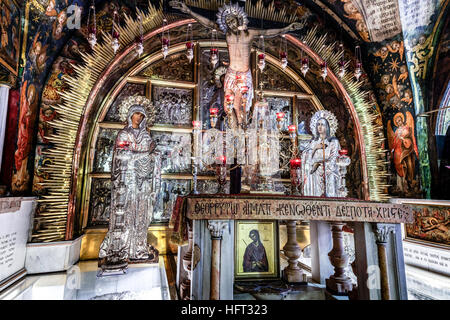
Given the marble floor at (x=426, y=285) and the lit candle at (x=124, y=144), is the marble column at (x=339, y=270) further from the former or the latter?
the lit candle at (x=124, y=144)

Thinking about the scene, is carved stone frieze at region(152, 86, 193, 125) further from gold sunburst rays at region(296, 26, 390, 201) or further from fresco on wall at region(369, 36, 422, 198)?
fresco on wall at region(369, 36, 422, 198)

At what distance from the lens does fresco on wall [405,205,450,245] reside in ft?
16.4

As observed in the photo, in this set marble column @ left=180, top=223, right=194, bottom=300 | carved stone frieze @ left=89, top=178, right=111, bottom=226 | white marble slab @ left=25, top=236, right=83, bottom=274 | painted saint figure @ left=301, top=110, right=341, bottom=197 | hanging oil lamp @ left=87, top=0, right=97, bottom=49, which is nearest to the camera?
marble column @ left=180, top=223, right=194, bottom=300

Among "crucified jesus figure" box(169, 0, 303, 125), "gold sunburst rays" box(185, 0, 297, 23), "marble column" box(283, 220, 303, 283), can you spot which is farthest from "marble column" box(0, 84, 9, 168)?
"marble column" box(283, 220, 303, 283)

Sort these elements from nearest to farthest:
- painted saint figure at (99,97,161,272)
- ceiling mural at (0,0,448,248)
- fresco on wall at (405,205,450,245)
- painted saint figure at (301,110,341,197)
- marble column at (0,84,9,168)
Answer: marble column at (0,84,9,168)
ceiling mural at (0,0,448,248)
painted saint figure at (99,97,161,272)
painted saint figure at (301,110,341,197)
fresco on wall at (405,205,450,245)

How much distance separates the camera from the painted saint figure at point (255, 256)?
3.57m

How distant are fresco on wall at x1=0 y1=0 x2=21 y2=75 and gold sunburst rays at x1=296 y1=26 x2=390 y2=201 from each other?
6310 mm

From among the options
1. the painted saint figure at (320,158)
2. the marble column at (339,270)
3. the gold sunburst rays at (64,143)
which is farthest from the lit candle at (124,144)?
the marble column at (339,270)

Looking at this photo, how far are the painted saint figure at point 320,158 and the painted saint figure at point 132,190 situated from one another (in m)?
3.16

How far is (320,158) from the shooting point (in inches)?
198
